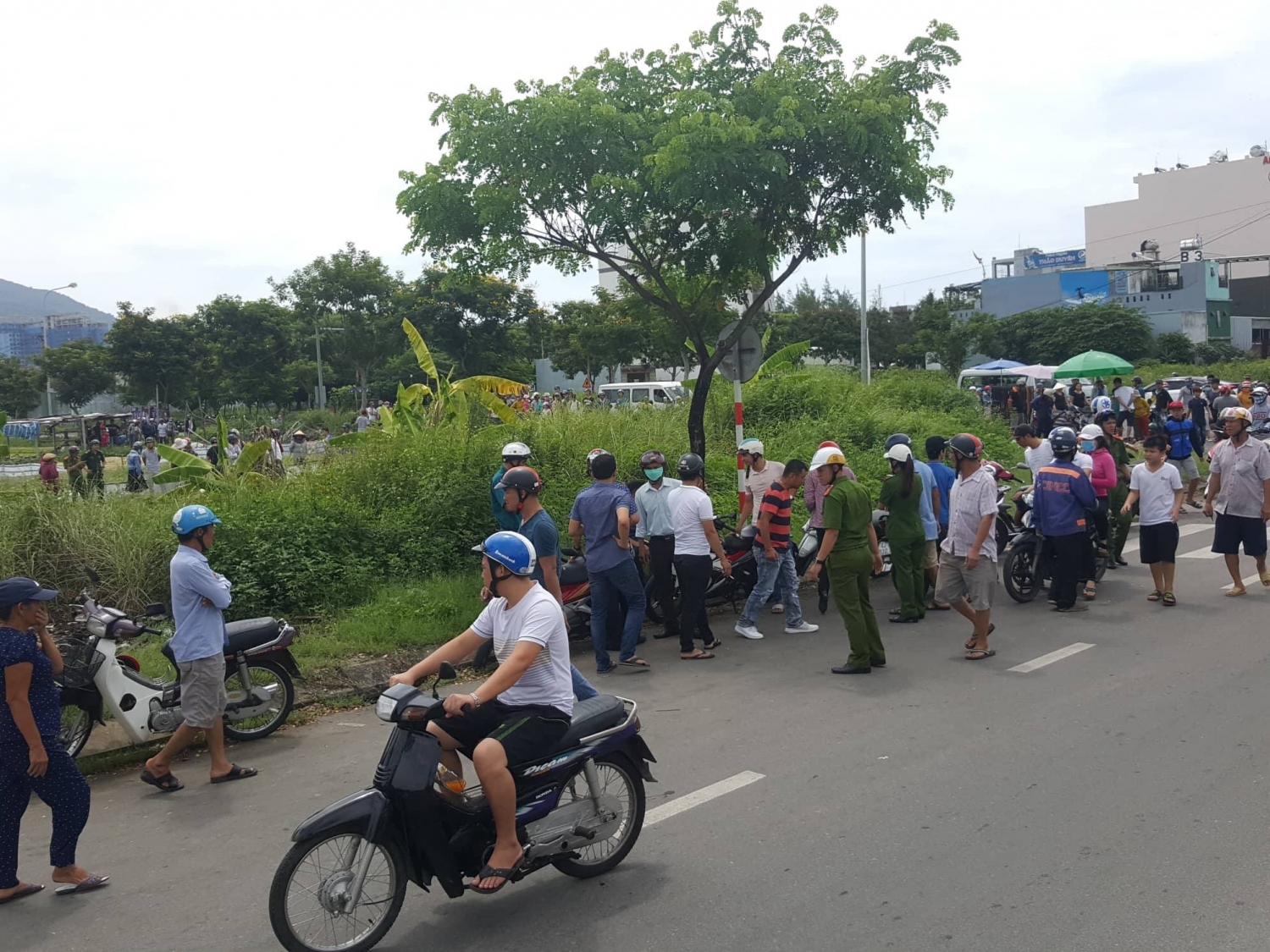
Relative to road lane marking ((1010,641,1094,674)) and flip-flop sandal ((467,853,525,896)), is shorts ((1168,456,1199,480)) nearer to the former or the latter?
road lane marking ((1010,641,1094,674))

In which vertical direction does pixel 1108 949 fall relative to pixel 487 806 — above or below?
below

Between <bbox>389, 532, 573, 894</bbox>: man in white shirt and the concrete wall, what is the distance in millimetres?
86949

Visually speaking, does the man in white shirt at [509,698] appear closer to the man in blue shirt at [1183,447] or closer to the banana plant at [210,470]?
the banana plant at [210,470]

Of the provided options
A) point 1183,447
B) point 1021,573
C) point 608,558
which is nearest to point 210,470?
point 608,558

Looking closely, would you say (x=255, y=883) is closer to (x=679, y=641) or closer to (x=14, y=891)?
(x=14, y=891)

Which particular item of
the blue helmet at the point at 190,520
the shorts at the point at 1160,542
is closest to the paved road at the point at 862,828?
the blue helmet at the point at 190,520

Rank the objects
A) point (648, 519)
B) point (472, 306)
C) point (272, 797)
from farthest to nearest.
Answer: point (472, 306), point (648, 519), point (272, 797)

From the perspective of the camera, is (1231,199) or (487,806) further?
(1231,199)

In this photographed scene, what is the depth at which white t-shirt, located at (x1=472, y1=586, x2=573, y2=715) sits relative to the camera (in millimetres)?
4508

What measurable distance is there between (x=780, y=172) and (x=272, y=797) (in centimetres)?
843

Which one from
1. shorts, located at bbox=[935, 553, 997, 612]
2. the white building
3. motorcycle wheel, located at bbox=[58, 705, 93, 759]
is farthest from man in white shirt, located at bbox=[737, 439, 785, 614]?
the white building

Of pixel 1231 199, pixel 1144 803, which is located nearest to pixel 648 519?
pixel 1144 803

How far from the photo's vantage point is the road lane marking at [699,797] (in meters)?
5.50

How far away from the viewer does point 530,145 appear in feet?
39.3
